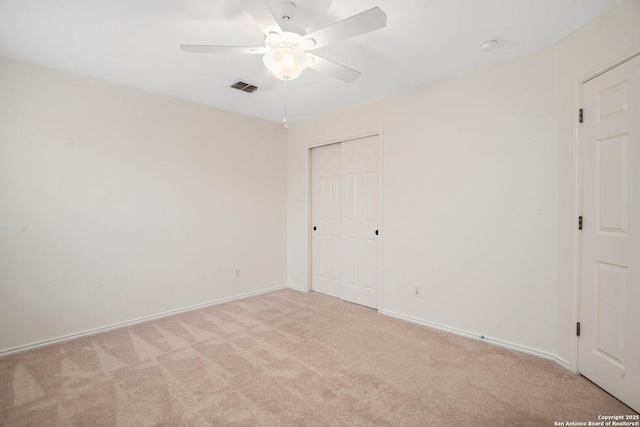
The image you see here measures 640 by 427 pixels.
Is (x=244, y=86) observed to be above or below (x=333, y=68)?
above

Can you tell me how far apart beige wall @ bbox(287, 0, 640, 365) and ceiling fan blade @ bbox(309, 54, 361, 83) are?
1276 millimetres

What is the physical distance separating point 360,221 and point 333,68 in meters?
2.08

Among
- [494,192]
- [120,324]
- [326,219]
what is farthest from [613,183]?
[120,324]

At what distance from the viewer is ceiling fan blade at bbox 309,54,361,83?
2.00 metres

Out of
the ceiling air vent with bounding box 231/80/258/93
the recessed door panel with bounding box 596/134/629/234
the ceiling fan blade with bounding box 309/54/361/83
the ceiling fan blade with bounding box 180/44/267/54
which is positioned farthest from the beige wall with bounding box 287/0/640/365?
the ceiling fan blade with bounding box 180/44/267/54

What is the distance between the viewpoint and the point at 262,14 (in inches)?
61.2

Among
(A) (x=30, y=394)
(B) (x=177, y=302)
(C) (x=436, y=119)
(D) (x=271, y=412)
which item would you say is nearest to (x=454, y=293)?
(C) (x=436, y=119)

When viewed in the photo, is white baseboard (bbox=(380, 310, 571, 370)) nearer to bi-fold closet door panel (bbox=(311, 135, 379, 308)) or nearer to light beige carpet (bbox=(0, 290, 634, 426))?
light beige carpet (bbox=(0, 290, 634, 426))

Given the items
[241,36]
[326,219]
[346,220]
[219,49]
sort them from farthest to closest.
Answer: [326,219], [346,220], [241,36], [219,49]

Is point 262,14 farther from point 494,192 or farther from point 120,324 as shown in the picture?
point 120,324

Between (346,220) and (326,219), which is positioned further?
(326,219)

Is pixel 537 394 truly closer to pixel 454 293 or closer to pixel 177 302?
pixel 454 293

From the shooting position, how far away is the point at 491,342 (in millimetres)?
2627

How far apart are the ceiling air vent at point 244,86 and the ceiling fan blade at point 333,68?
3.98 ft
